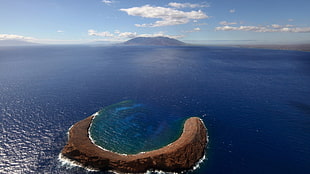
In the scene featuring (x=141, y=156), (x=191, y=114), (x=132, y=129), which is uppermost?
(x=191, y=114)

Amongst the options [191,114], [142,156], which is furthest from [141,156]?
[191,114]

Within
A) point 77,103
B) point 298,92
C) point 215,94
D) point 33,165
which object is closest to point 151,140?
point 33,165

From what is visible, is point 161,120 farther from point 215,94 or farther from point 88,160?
point 215,94

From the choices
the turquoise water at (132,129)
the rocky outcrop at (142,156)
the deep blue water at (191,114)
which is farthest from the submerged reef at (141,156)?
the deep blue water at (191,114)

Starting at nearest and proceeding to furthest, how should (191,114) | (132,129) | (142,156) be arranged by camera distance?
(142,156) → (132,129) → (191,114)

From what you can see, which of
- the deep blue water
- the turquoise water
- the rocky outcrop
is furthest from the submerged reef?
the deep blue water

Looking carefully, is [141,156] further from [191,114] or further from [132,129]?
[191,114]
